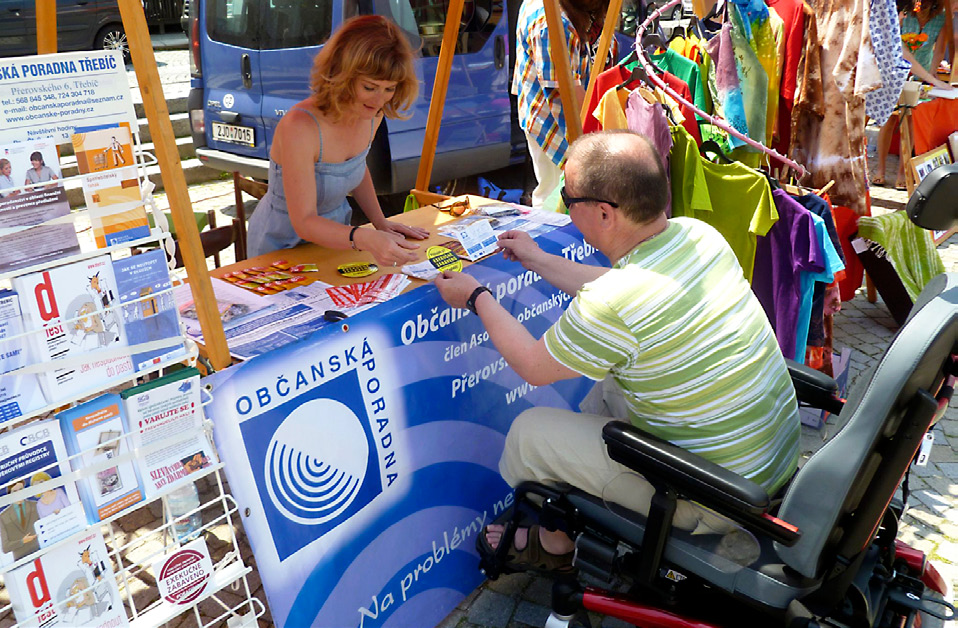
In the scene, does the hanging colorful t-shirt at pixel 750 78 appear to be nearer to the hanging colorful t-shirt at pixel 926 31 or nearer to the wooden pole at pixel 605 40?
the wooden pole at pixel 605 40

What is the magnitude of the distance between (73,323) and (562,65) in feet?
8.41

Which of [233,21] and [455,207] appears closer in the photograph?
[455,207]

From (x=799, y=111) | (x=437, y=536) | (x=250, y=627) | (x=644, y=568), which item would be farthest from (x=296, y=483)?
(x=799, y=111)

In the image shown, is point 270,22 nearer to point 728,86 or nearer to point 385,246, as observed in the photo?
point 728,86

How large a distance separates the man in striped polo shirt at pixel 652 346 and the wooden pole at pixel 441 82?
160 centimetres

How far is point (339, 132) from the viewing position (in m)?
2.80

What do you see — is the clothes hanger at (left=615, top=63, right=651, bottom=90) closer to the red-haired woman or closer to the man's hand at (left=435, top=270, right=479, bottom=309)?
the red-haired woman

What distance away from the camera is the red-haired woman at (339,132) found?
262cm

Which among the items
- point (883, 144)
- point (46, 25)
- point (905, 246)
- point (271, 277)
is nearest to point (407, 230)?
point (271, 277)

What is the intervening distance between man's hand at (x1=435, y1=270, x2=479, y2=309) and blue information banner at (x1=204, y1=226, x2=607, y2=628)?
5 cm

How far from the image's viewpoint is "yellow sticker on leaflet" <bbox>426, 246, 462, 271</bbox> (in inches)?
102

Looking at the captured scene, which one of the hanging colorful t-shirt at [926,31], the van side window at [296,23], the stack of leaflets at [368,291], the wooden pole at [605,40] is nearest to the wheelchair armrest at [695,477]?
the stack of leaflets at [368,291]

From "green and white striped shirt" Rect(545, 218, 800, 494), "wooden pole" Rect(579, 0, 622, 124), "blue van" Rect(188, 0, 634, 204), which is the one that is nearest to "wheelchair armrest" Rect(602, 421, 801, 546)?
"green and white striped shirt" Rect(545, 218, 800, 494)

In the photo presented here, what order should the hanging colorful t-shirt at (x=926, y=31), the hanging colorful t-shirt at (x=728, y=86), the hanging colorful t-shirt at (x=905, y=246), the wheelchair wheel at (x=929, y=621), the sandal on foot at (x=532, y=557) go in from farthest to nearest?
the hanging colorful t-shirt at (x=926, y=31), the hanging colorful t-shirt at (x=905, y=246), the hanging colorful t-shirt at (x=728, y=86), the sandal on foot at (x=532, y=557), the wheelchair wheel at (x=929, y=621)
